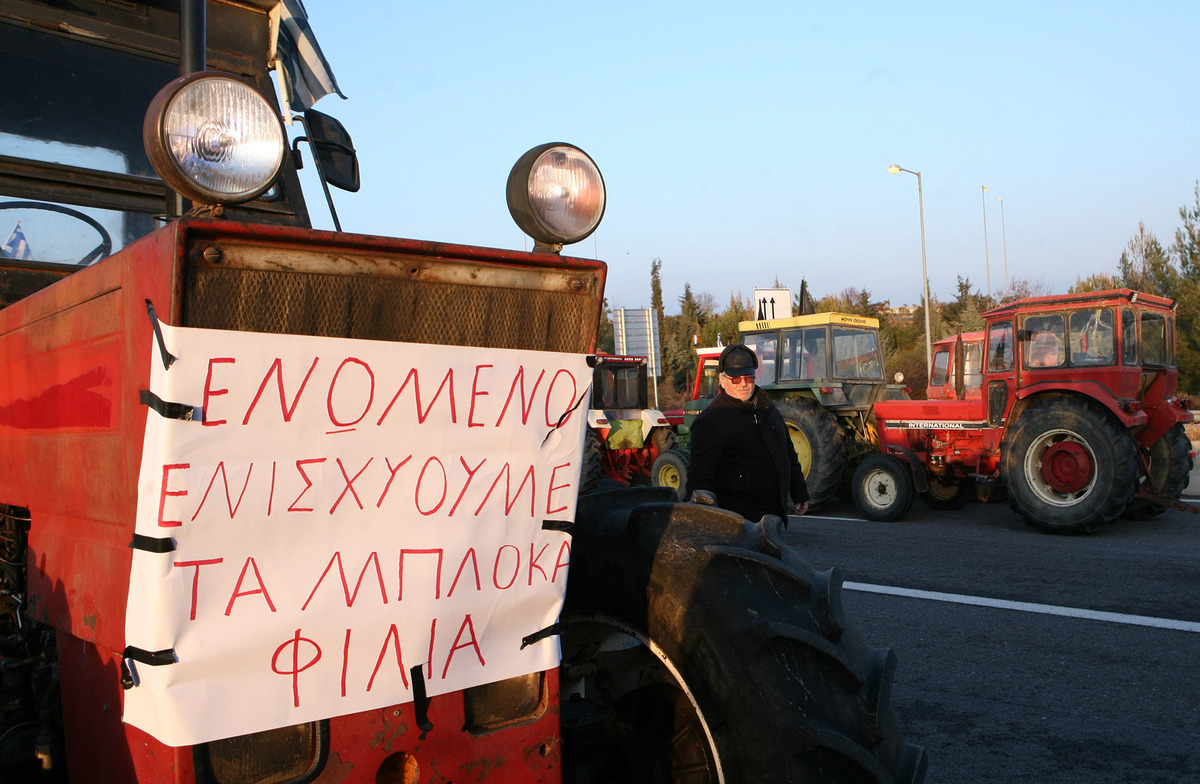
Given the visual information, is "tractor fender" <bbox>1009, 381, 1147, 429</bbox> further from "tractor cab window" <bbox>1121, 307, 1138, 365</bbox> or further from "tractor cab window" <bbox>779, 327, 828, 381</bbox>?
"tractor cab window" <bbox>779, 327, 828, 381</bbox>

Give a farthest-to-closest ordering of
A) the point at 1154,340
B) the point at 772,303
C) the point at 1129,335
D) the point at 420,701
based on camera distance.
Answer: the point at 772,303, the point at 1154,340, the point at 1129,335, the point at 420,701

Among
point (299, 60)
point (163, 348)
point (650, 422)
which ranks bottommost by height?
point (650, 422)

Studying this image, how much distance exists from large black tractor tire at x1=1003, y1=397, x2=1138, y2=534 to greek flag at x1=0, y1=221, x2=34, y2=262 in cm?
942

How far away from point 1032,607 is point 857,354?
7.34m

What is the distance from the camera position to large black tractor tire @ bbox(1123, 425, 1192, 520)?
10352 mm

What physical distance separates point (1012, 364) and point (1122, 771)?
25.3 ft

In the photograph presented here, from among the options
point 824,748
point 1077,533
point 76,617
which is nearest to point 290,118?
point 76,617

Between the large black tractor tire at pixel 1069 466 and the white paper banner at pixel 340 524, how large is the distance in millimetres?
8918

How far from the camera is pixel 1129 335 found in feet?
33.9

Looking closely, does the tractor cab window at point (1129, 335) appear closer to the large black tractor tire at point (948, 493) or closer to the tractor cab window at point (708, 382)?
the large black tractor tire at point (948, 493)

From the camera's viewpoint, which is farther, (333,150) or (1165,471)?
(1165,471)

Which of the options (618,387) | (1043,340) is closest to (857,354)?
(1043,340)

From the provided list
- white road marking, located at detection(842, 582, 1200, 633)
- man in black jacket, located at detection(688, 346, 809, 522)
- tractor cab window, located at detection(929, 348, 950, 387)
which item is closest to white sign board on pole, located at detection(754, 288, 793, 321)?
tractor cab window, located at detection(929, 348, 950, 387)

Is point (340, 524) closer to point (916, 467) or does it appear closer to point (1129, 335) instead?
point (916, 467)
